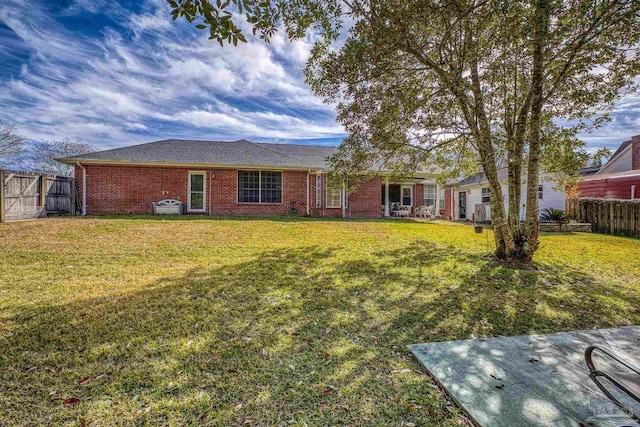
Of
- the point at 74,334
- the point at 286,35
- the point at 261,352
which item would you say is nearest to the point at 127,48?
the point at 286,35

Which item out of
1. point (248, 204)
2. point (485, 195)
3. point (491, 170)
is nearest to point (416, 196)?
point (485, 195)

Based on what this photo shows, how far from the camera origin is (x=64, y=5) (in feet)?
26.0

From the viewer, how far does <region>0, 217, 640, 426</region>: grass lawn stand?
227cm

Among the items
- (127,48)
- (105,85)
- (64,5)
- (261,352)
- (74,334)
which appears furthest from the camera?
(105,85)

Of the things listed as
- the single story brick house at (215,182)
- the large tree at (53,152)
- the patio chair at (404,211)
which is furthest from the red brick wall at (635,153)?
the large tree at (53,152)

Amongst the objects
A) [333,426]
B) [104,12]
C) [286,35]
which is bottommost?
[333,426]

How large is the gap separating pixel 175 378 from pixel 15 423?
0.97 m

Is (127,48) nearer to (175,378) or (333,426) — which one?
(175,378)

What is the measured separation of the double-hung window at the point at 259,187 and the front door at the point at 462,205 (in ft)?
47.2

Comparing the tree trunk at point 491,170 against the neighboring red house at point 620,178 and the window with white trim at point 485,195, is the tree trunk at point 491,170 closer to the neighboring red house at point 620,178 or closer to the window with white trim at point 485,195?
the window with white trim at point 485,195

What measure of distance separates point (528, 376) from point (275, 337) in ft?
7.76

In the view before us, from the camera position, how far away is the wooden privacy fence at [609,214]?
38.2 ft

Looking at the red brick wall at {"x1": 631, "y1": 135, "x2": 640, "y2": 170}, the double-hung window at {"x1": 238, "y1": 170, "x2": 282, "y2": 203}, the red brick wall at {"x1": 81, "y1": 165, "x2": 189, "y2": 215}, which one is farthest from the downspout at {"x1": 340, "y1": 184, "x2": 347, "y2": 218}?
the red brick wall at {"x1": 631, "y1": 135, "x2": 640, "y2": 170}

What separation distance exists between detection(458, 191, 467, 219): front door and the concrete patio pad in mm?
20799
